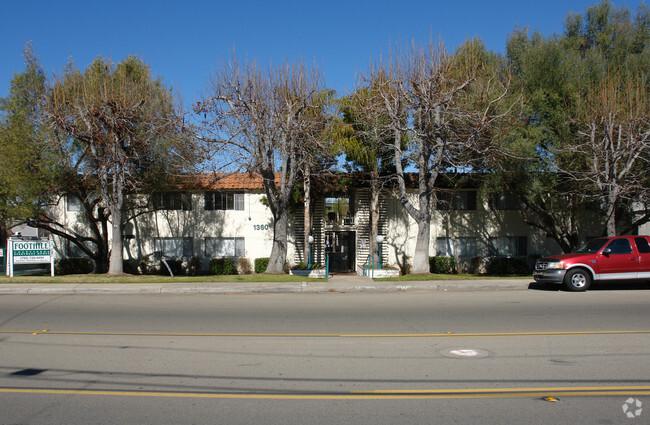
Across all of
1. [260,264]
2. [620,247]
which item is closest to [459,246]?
[260,264]

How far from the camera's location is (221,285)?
630 inches

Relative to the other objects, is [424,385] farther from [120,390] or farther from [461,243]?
[461,243]

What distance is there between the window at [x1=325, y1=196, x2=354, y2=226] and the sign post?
43.5 ft

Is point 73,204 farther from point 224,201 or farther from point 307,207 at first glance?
point 307,207

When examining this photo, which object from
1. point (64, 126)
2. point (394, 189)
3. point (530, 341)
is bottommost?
point (530, 341)

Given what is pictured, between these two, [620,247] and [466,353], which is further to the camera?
[620,247]

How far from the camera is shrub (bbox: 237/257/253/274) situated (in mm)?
25922

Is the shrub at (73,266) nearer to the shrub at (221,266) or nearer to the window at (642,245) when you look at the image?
the shrub at (221,266)

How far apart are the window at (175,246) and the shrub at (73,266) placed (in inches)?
148

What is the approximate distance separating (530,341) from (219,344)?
504 cm

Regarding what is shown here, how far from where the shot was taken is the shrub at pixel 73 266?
83.3 feet

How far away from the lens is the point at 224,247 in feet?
87.0

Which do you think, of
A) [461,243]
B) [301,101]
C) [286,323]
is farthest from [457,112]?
[286,323]

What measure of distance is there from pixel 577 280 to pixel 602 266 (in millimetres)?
878
